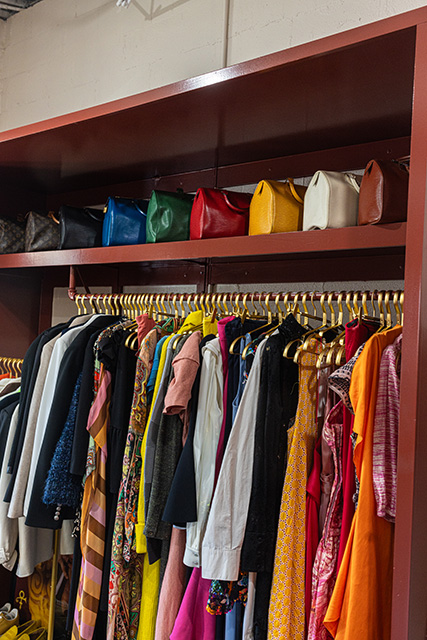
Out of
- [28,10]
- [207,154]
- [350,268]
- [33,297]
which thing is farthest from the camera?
[28,10]

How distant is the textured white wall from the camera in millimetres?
2596

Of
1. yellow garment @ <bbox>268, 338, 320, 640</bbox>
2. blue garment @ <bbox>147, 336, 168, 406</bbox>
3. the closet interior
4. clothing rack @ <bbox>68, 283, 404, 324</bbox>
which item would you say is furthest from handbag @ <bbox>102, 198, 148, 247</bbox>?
yellow garment @ <bbox>268, 338, 320, 640</bbox>

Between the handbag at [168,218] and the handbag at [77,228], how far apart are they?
1.40ft

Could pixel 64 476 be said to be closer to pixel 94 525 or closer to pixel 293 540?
pixel 94 525

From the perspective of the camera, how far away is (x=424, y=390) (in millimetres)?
1457

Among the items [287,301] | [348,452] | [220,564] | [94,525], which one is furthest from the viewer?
[94,525]

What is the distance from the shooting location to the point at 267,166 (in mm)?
2496

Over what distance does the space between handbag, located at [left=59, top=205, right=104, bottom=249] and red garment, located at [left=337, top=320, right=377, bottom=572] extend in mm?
1343

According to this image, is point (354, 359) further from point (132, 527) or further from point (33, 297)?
point (33, 297)

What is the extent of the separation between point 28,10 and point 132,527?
3.18m

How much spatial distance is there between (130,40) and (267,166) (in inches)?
50.5

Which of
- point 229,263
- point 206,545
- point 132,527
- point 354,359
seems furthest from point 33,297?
point 354,359

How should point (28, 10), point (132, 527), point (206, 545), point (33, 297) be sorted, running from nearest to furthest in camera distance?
1. point (206, 545)
2. point (132, 527)
3. point (33, 297)
4. point (28, 10)

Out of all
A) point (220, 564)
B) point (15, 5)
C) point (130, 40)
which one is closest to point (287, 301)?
point (220, 564)
